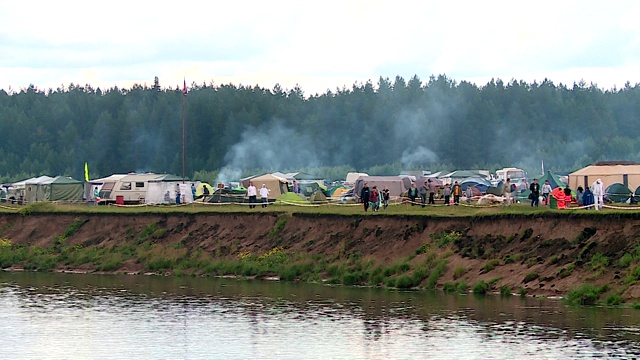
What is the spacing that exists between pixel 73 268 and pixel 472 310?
2989cm

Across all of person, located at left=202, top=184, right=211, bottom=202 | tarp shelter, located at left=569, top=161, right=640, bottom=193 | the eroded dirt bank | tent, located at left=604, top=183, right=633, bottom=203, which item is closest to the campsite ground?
the eroded dirt bank

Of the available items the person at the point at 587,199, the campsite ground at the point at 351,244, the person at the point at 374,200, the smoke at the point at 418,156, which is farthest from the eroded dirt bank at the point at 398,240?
the smoke at the point at 418,156

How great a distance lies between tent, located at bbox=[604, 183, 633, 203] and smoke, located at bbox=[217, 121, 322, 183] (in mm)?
86469

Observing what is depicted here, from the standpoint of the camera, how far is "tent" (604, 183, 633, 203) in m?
65.4

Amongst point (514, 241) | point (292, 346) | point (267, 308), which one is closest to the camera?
point (292, 346)

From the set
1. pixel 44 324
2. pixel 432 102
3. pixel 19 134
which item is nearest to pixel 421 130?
pixel 432 102

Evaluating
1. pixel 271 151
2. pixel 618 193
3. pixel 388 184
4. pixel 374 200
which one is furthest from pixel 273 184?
pixel 271 151

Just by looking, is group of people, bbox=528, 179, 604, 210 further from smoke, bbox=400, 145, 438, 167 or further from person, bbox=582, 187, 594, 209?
smoke, bbox=400, 145, 438, 167

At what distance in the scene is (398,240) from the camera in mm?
54062

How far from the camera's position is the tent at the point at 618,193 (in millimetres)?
65375

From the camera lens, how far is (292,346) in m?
33.7

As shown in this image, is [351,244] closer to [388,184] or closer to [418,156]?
[388,184]

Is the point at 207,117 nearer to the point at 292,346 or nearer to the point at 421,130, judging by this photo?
the point at 421,130

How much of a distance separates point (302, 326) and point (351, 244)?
18.4 meters
